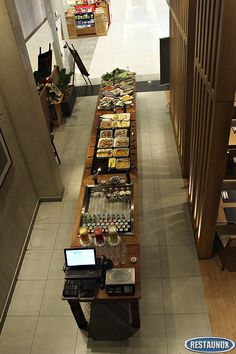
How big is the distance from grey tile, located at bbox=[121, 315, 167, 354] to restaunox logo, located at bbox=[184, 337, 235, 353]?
0.27m

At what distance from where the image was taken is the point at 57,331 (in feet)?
11.4

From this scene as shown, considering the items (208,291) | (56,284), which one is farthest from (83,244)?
(208,291)

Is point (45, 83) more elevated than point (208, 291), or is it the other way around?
point (45, 83)

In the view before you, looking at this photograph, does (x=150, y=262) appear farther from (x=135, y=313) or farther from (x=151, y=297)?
(x=135, y=313)

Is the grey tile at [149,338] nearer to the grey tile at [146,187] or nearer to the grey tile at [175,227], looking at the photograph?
the grey tile at [175,227]

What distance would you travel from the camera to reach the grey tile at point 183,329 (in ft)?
10.7

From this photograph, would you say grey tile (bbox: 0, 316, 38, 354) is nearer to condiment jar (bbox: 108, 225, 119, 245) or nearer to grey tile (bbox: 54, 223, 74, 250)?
grey tile (bbox: 54, 223, 74, 250)

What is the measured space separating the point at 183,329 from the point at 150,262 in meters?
0.94

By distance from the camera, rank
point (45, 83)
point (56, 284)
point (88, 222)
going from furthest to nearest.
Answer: point (45, 83), point (56, 284), point (88, 222)

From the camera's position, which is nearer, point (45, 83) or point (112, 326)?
point (112, 326)

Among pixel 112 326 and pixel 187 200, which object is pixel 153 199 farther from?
pixel 112 326

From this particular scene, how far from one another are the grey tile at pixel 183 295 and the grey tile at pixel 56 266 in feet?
4.55

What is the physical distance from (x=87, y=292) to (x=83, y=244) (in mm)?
563

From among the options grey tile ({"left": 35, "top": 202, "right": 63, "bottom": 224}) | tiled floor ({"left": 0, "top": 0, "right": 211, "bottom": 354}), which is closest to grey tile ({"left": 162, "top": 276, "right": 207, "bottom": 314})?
tiled floor ({"left": 0, "top": 0, "right": 211, "bottom": 354})
